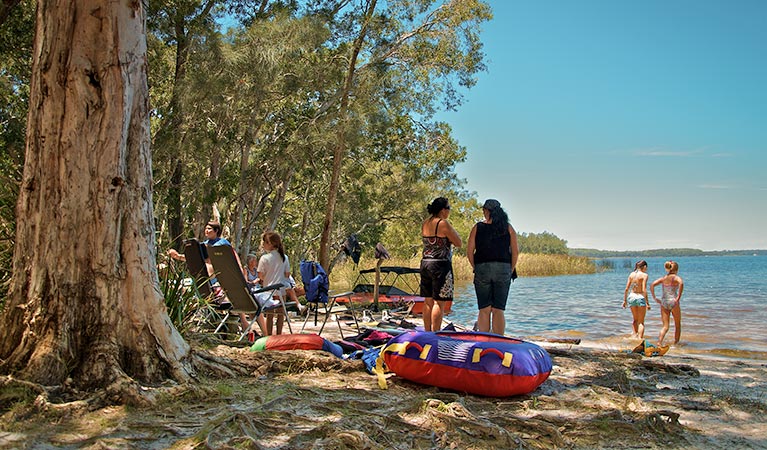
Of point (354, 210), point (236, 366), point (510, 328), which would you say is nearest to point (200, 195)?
point (510, 328)

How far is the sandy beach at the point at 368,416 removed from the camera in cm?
297

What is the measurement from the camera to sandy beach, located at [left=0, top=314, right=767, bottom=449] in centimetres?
297

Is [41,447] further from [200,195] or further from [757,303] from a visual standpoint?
[757,303]

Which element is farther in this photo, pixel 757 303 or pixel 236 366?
pixel 757 303

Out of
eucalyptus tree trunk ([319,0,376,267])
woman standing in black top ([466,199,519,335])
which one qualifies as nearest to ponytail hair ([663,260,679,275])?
woman standing in black top ([466,199,519,335])

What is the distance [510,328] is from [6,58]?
10255 mm

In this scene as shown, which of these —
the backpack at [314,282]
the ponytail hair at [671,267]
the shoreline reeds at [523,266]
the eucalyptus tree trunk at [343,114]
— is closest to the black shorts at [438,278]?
the backpack at [314,282]

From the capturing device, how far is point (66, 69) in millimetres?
3621

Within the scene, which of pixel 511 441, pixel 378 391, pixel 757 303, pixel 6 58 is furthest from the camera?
pixel 757 303

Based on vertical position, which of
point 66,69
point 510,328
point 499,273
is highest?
point 66,69

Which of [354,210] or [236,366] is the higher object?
[354,210]

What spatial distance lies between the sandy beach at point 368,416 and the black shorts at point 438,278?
4.72 feet

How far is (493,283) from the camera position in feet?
19.2

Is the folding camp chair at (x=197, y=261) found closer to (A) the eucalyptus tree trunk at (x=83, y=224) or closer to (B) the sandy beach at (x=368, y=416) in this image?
(B) the sandy beach at (x=368, y=416)
